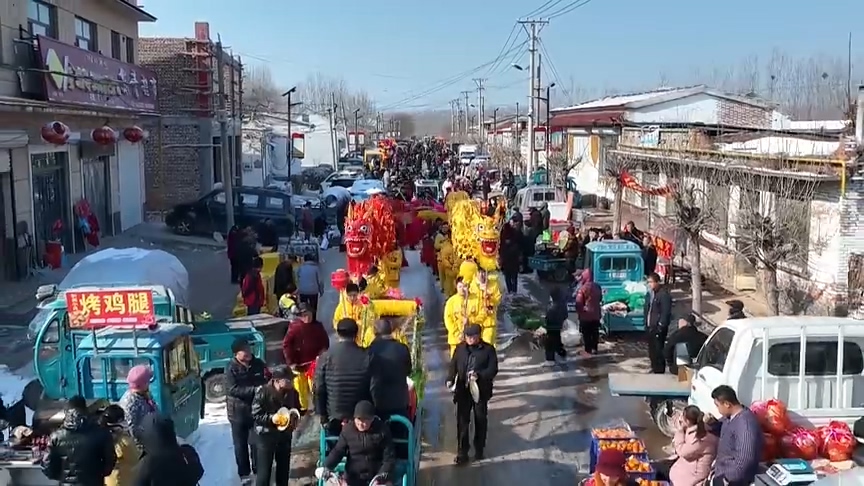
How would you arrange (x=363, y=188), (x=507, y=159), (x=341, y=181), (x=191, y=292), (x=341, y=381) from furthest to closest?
(x=507, y=159) → (x=341, y=181) → (x=363, y=188) → (x=191, y=292) → (x=341, y=381)

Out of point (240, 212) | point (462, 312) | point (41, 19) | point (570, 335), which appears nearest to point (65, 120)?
point (41, 19)

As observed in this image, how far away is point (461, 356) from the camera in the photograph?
9055 mm

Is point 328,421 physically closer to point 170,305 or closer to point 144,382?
point 144,382

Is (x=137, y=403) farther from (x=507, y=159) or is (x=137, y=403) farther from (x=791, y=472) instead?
(x=507, y=159)

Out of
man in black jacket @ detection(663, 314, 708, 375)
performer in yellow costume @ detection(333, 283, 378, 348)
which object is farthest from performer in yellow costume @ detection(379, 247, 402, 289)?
man in black jacket @ detection(663, 314, 708, 375)

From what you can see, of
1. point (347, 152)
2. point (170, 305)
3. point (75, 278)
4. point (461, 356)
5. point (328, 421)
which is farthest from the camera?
point (347, 152)

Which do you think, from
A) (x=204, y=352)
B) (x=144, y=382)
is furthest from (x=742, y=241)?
(x=144, y=382)

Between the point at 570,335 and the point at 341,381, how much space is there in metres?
8.40

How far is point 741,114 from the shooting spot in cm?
3628

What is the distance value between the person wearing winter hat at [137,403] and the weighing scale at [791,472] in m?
5.17

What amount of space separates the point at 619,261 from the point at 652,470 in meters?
9.02

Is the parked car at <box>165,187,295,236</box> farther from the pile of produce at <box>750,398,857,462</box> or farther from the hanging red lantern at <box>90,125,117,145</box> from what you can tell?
the pile of produce at <box>750,398,857,462</box>

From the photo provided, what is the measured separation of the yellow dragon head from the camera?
1405cm

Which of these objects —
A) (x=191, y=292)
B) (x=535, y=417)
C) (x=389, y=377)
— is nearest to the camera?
(x=389, y=377)
